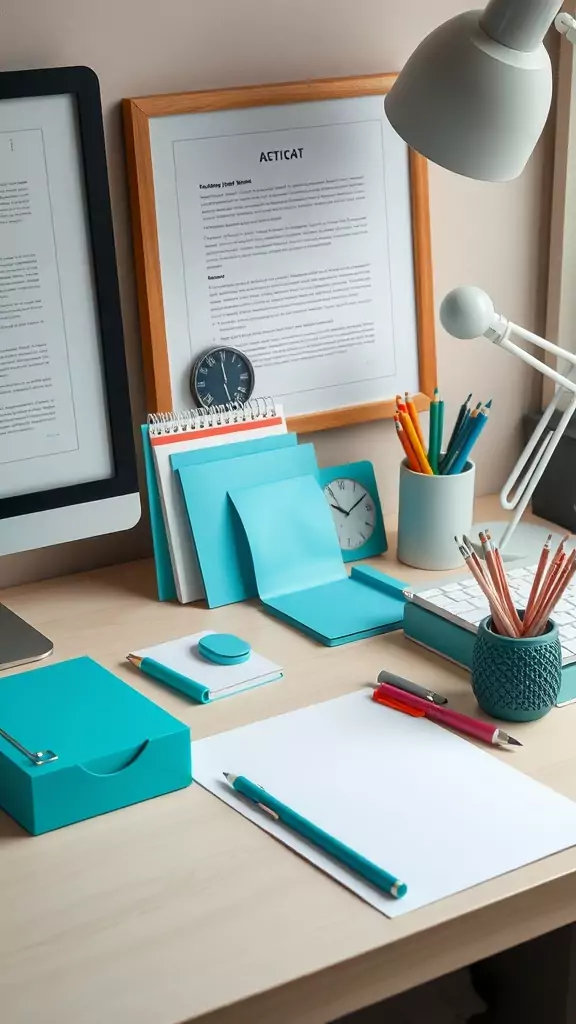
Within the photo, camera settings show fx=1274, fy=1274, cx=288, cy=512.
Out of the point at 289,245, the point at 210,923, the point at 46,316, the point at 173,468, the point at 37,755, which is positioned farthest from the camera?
the point at 289,245

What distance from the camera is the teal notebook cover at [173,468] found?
4.28ft

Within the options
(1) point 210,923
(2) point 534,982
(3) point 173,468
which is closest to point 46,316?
(3) point 173,468

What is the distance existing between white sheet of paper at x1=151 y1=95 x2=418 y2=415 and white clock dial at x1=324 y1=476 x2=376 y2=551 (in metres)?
0.11

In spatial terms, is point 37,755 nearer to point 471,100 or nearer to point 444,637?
point 444,637

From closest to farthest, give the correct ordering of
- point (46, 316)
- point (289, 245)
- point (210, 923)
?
point (210, 923) < point (46, 316) < point (289, 245)

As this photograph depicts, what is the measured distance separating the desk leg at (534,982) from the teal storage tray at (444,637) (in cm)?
29

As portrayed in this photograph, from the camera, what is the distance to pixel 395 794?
37.9 inches

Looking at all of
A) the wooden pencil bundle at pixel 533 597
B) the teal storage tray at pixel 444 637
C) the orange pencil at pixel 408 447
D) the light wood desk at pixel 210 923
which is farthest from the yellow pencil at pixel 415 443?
the light wood desk at pixel 210 923

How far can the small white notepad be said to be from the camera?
877 millimetres

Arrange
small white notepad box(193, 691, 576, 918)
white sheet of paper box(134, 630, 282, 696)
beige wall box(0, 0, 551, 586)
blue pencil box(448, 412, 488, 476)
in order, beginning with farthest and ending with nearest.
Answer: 1. blue pencil box(448, 412, 488, 476)
2. beige wall box(0, 0, 551, 586)
3. white sheet of paper box(134, 630, 282, 696)
4. small white notepad box(193, 691, 576, 918)

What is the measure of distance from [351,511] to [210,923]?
2.23 ft

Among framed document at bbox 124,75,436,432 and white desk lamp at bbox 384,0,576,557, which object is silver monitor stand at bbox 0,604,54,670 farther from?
white desk lamp at bbox 384,0,576,557

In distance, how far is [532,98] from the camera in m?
1.15

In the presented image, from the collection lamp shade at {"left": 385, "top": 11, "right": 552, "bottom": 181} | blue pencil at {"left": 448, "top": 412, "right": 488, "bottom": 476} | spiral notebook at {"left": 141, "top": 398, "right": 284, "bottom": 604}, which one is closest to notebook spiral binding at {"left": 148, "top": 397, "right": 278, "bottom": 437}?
Result: spiral notebook at {"left": 141, "top": 398, "right": 284, "bottom": 604}
